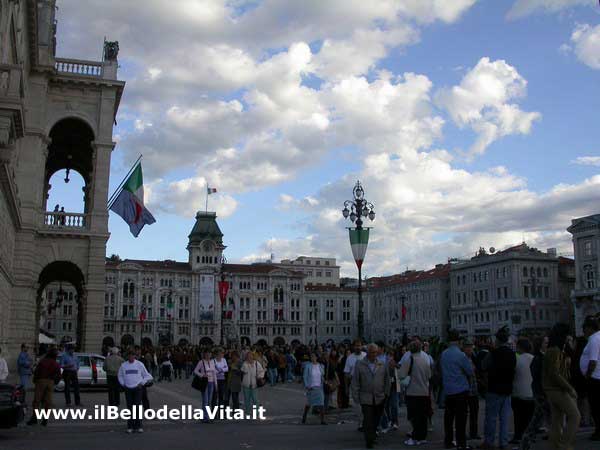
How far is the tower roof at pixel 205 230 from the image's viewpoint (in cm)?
12244

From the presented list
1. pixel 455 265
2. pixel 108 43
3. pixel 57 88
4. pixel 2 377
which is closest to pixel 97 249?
pixel 57 88

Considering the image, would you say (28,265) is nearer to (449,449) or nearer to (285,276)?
(449,449)

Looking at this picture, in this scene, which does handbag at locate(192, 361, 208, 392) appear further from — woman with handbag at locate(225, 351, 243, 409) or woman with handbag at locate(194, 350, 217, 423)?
woman with handbag at locate(225, 351, 243, 409)

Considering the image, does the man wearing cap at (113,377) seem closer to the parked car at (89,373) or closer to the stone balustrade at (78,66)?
the parked car at (89,373)

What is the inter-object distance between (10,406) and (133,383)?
7.71ft

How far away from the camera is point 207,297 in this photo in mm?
120062

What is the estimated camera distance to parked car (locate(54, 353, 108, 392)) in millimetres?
26286

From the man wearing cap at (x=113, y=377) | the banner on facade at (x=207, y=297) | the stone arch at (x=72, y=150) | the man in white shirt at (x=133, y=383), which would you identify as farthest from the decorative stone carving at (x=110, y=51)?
the banner on facade at (x=207, y=297)

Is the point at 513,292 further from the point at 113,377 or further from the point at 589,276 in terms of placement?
the point at 113,377

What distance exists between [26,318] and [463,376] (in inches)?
1049

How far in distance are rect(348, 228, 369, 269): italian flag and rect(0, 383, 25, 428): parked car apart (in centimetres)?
1261

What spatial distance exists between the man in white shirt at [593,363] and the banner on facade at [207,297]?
110 metres

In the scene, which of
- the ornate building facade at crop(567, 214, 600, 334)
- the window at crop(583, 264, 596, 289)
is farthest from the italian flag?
the window at crop(583, 264, 596, 289)

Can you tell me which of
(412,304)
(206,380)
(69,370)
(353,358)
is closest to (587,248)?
(412,304)
